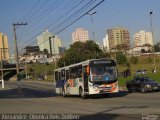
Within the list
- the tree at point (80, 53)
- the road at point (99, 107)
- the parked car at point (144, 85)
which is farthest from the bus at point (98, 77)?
the tree at point (80, 53)

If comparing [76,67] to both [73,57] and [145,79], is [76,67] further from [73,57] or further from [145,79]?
[73,57]

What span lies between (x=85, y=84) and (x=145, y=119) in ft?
62.9

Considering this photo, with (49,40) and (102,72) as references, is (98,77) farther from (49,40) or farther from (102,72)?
(49,40)

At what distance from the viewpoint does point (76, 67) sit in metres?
36.2

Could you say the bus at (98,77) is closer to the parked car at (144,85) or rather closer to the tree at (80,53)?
the parked car at (144,85)

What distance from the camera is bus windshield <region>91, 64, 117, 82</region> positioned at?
3378cm

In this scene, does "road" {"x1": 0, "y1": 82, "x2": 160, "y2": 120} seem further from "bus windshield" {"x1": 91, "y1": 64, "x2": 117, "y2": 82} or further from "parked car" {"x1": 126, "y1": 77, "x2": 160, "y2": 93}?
"parked car" {"x1": 126, "y1": 77, "x2": 160, "y2": 93}

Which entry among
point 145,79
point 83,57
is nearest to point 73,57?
point 83,57

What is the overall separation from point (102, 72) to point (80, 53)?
9293cm

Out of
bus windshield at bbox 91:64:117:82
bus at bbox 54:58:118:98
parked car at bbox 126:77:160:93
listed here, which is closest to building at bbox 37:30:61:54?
parked car at bbox 126:77:160:93

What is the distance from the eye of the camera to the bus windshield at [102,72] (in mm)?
33781

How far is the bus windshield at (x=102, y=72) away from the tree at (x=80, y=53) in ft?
289

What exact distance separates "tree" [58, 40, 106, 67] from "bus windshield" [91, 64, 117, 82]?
8796 cm

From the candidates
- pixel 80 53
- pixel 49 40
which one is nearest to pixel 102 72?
pixel 49 40
